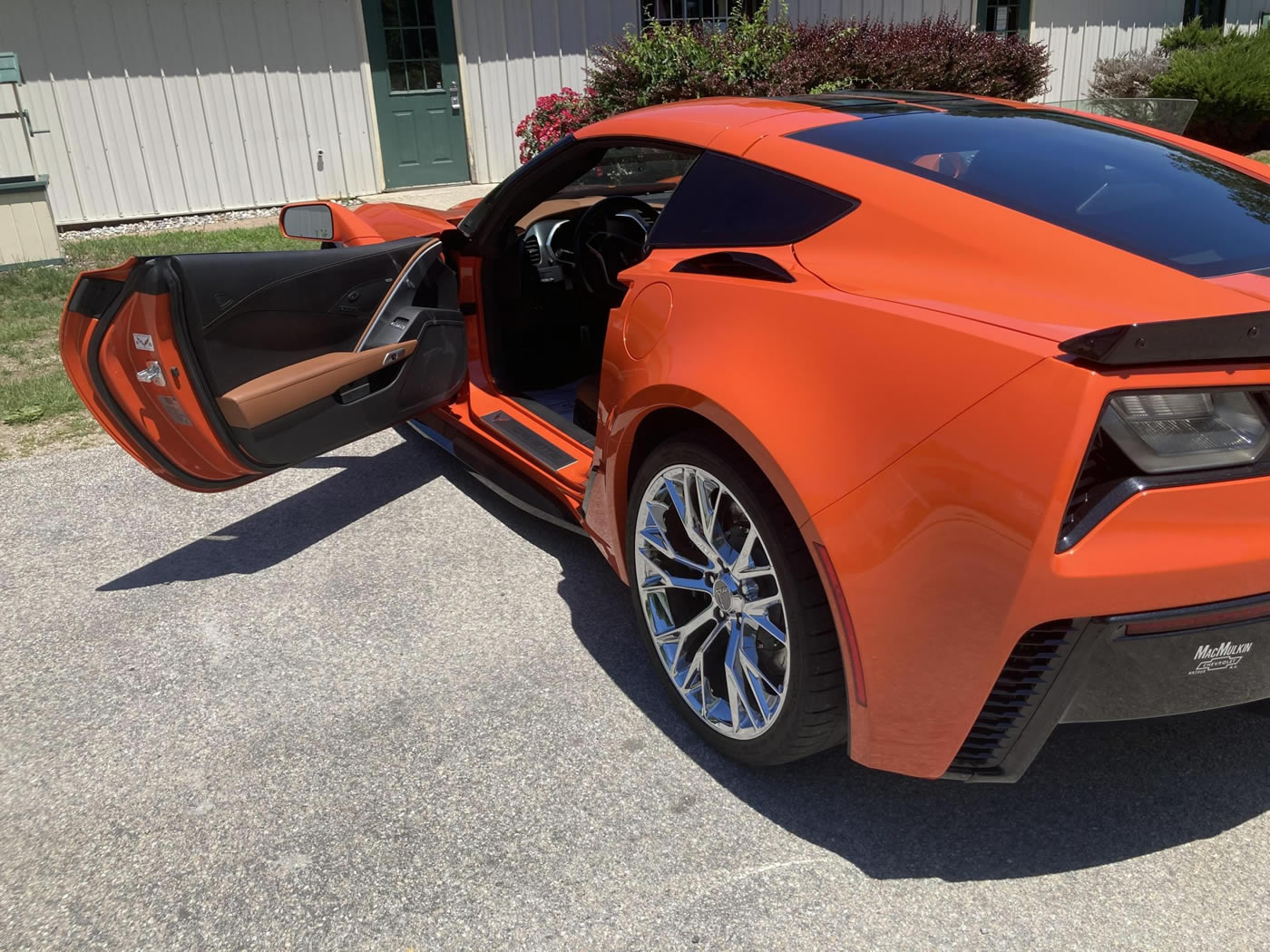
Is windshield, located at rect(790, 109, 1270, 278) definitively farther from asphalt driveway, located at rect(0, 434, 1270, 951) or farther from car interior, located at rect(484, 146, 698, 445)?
car interior, located at rect(484, 146, 698, 445)

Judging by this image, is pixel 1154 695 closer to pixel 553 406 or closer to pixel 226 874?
pixel 226 874

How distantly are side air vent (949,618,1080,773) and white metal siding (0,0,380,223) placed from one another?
11.3 metres

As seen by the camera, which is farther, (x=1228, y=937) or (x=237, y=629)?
(x=237, y=629)

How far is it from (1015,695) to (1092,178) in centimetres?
132

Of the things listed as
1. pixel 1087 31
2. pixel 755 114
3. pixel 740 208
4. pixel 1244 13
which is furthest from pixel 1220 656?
pixel 1244 13

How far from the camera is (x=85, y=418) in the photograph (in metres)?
5.40

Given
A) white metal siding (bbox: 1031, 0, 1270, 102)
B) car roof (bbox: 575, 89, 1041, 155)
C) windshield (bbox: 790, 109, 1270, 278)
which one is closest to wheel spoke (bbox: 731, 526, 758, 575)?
windshield (bbox: 790, 109, 1270, 278)

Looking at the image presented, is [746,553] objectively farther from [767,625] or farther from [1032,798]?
[1032,798]

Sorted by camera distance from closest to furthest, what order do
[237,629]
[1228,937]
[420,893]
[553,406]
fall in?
[1228,937] → [420,893] → [237,629] → [553,406]

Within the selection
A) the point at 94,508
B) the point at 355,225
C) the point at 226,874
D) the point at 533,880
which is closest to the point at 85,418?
the point at 94,508

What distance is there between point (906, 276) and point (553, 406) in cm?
231

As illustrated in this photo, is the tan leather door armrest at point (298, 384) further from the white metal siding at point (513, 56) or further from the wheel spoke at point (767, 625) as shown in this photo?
the white metal siding at point (513, 56)

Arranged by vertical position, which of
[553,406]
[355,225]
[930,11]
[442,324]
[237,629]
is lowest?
[237,629]

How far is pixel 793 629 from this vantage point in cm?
213
